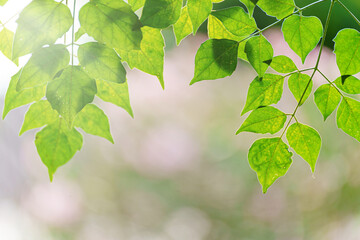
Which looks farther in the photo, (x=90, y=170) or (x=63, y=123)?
(x=90, y=170)

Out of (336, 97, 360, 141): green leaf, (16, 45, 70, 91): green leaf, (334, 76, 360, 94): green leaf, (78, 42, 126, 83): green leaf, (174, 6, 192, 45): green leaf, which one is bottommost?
(336, 97, 360, 141): green leaf

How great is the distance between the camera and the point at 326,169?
225 centimetres

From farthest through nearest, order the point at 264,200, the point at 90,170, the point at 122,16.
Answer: the point at 90,170, the point at 264,200, the point at 122,16

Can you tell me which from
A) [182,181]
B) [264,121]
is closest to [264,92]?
[264,121]

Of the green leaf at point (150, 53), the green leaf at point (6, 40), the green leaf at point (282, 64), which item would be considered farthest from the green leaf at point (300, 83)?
the green leaf at point (6, 40)

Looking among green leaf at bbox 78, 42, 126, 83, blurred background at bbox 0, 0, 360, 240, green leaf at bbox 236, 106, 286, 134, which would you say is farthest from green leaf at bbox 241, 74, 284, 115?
blurred background at bbox 0, 0, 360, 240

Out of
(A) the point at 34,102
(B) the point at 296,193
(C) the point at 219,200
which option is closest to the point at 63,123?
(A) the point at 34,102

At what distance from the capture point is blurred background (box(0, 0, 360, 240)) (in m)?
2.17

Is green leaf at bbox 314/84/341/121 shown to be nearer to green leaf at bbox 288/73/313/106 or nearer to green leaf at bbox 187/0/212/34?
green leaf at bbox 288/73/313/106

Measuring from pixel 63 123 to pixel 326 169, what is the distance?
2106 millimetres

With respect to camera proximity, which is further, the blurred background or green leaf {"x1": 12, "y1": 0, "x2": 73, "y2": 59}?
the blurred background

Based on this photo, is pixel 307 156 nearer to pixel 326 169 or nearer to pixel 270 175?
pixel 270 175

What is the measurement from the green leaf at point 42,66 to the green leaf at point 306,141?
0.19 m

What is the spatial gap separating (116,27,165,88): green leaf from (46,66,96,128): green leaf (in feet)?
0.13
